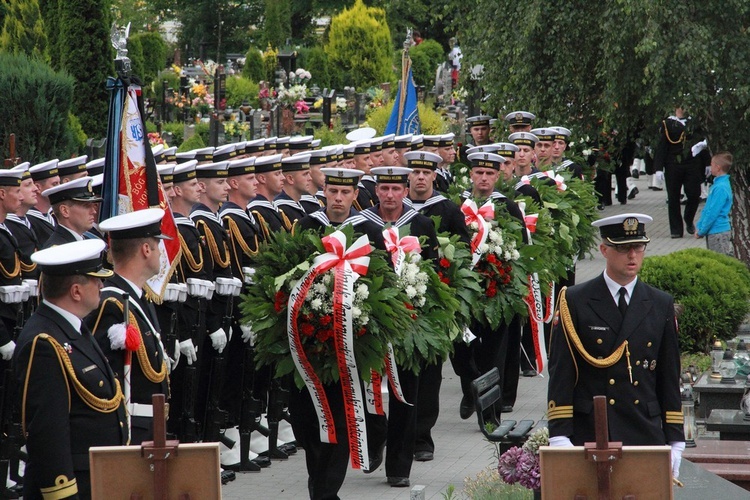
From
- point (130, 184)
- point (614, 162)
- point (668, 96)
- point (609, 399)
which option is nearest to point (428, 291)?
point (130, 184)

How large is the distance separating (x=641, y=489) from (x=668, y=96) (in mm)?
10754

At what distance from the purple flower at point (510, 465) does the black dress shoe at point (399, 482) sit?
229cm

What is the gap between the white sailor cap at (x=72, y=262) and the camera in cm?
505

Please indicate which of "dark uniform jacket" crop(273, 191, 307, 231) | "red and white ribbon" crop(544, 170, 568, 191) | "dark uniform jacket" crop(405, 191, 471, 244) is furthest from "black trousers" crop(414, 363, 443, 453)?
"red and white ribbon" crop(544, 170, 568, 191)

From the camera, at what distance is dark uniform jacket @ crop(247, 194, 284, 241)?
10305 mm

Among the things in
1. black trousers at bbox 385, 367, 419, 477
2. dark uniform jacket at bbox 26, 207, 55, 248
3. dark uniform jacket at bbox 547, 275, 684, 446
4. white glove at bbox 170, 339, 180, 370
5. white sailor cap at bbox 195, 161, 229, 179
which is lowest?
black trousers at bbox 385, 367, 419, 477

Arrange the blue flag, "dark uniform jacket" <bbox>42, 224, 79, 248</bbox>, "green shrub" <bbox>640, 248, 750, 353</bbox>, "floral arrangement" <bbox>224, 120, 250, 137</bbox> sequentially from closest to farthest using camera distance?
"dark uniform jacket" <bbox>42, 224, 79, 248</bbox> < "green shrub" <bbox>640, 248, 750, 353</bbox> < the blue flag < "floral arrangement" <bbox>224, 120, 250, 137</bbox>

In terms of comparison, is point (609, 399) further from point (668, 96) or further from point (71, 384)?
point (668, 96)

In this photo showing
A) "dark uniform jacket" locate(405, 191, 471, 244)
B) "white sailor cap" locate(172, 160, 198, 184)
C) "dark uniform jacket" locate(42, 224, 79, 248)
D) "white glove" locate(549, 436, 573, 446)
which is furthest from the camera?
"dark uniform jacket" locate(405, 191, 471, 244)

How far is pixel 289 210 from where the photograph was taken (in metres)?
10.8

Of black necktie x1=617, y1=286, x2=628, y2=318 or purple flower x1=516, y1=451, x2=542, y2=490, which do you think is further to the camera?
purple flower x1=516, y1=451, x2=542, y2=490

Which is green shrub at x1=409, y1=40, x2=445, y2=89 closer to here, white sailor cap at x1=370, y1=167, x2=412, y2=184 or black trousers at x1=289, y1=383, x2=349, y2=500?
white sailor cap at x1=370, y1=167, x2=412, y2=184

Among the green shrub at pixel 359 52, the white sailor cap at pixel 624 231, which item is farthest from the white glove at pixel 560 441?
the green shrub at pixel 359 52

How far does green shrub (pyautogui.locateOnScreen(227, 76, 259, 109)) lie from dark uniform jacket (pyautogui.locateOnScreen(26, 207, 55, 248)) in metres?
18.4
